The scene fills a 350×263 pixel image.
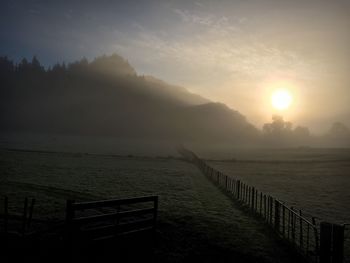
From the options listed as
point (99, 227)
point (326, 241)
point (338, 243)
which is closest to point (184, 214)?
point (99, 227)

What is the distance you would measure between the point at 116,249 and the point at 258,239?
6945mm

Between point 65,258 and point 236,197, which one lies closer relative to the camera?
point 65,258

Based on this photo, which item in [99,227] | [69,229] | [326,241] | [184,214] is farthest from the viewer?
[184,214]

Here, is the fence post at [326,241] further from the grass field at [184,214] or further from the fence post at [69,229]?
the fence post at [69,229]

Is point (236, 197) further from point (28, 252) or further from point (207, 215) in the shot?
point (28, 252)

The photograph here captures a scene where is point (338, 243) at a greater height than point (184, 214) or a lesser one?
greater

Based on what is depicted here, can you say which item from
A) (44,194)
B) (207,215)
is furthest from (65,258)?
(44,194)

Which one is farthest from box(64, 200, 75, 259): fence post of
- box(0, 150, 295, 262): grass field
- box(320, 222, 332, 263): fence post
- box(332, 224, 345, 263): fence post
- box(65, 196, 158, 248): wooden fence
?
box(332, 224, 345, 263): fence post

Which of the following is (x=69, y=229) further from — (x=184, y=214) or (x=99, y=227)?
(x=184, y=214)

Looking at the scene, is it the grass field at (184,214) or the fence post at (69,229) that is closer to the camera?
the fence post at (69,229)

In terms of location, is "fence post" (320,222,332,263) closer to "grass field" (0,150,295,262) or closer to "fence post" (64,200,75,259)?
"grass field" (0,150,295,262)

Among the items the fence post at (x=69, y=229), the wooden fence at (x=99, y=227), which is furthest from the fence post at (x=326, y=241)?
the fence post at (x=69, y=229)

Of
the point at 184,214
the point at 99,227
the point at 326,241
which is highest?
the point at 326,241

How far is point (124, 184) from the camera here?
3378 cm
